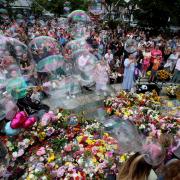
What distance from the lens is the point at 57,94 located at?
329 inches

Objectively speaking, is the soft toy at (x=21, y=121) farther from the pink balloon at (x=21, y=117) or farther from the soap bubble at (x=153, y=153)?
the soap bubble at (x=153, y=153)

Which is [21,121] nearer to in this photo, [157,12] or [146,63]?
[146,63]

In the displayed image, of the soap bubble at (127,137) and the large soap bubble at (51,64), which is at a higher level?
the large soap bubble at (51,64)

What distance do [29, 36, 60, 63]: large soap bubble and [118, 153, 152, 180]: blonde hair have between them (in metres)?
5.36

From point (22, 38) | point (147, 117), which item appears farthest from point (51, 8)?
point (147, 117)

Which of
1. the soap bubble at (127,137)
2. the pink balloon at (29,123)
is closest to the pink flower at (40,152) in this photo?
the pink balloon at (29,123)

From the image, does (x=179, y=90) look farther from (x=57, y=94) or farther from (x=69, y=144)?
(x=69, y=144)

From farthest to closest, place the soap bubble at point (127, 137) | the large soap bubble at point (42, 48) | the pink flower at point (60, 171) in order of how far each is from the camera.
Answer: the large soap bubble at point (42, 48) < the pink flower at point (60, 171) < the soap bubble at point (127, 137)

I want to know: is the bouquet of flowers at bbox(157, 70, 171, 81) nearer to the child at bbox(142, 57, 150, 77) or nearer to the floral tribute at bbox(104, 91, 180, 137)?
the child at bbox(142, 57, 150, 77)

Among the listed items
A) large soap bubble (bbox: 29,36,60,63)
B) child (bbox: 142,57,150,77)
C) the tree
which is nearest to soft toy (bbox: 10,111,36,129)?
large soap bubble (bbox: 29,36,60,63)

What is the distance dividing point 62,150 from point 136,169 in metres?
2.36

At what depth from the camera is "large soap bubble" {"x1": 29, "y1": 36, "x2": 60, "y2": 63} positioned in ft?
27.5

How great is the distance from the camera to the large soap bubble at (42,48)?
8.38 m

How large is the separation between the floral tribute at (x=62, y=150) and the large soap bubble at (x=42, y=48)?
8.08 ft
